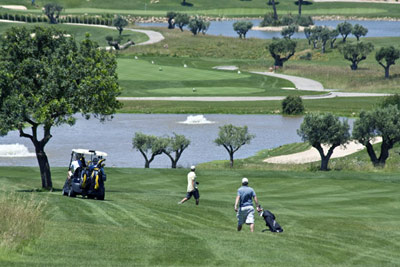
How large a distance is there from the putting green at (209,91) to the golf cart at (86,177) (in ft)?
306

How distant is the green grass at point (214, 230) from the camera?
21.5 meters

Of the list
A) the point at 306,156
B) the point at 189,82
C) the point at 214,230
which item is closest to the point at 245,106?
the point at 189,82

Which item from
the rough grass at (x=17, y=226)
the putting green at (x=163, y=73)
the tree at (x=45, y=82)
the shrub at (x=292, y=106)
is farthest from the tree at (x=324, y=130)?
the putting green at (x=163, y=73)

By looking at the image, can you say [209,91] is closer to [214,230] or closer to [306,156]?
[306,156]

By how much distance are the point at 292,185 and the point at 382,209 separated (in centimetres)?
1066

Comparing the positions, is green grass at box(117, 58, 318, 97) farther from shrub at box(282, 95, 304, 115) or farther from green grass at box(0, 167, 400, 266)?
green grass at box(0, 167, 400, 266)

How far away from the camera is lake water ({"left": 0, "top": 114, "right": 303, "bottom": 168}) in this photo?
74.8 meters

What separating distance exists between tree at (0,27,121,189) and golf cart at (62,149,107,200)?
271 inches

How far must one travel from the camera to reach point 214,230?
26906mm

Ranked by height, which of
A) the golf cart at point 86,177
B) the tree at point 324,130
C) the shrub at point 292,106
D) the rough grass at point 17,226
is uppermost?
the rough grass at point 17,226

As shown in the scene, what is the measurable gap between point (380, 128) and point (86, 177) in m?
35.3

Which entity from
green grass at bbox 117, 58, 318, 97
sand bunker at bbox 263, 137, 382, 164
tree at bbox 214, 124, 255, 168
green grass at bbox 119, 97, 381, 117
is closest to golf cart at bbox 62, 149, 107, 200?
tree at bbox 214, 124, 255, 168

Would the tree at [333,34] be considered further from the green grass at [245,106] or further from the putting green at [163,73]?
the green grass at [245,106]

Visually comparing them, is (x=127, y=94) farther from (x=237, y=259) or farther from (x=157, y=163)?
(x=237, y=259)
